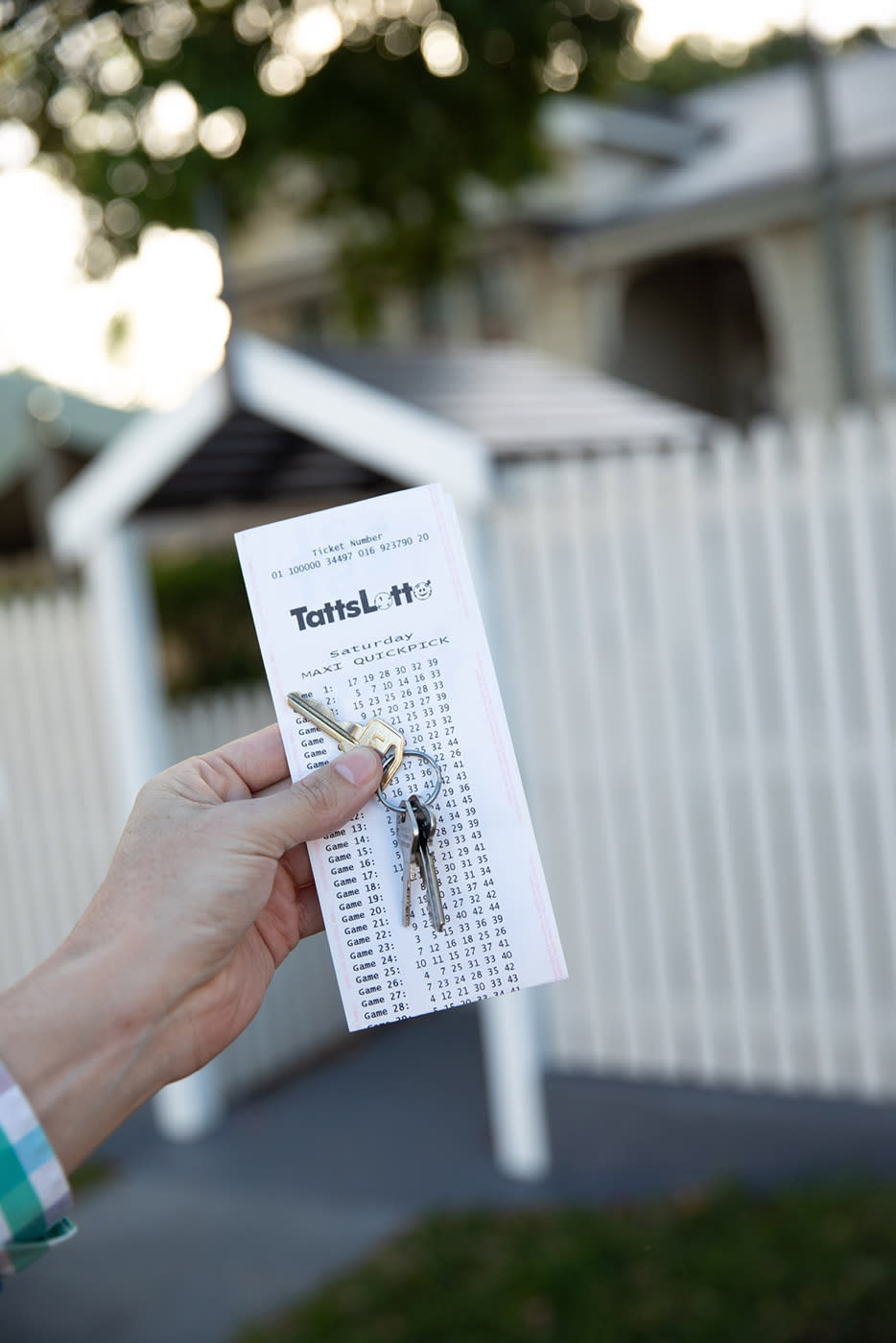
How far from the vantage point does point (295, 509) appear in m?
6.12

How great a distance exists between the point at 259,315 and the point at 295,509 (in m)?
7.53

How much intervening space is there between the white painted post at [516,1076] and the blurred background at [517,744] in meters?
0.02

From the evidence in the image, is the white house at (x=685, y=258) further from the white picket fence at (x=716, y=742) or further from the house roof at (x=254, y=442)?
the white picket fence at (x=716, y=742)

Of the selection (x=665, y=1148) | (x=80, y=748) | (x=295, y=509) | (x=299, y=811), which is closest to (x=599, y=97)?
(x=295, y=509)

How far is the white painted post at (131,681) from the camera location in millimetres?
5141

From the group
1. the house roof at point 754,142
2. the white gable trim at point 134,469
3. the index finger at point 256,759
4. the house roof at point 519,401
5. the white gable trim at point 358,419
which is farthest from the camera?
the house roof at point 754,142

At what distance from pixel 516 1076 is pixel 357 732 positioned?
338 centimetres

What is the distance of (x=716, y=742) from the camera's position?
3.96 meters

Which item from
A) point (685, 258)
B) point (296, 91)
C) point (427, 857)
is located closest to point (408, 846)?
point (427, 857)

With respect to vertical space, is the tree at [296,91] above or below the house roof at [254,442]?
above

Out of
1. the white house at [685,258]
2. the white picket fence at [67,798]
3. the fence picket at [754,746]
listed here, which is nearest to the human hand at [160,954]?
the fence picket at [754,746]

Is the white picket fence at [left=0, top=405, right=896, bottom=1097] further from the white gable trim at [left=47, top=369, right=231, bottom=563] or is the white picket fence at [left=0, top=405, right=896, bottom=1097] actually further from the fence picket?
the white gable trim at [left=47, top=369, right=231, bottom=563]

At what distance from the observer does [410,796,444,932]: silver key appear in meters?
1.26

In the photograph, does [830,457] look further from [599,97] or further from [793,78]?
[793,78]
